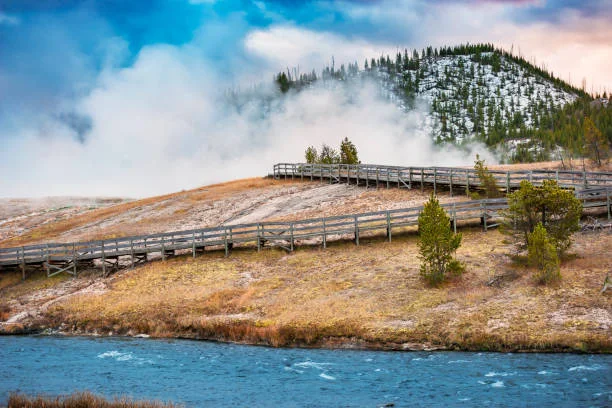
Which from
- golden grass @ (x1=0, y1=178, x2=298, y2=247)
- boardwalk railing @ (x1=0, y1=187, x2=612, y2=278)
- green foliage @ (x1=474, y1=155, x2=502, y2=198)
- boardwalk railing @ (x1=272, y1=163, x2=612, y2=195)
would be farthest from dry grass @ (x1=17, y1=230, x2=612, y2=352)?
golden grass @ (x1=0, y1=178, x2=298, y2=247)

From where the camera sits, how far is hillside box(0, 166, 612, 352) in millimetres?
27484

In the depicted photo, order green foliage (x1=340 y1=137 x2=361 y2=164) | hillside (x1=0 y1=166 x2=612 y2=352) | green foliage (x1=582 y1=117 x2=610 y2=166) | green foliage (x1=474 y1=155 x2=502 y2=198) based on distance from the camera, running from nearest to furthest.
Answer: hillside (x1=0 y1=166 x2=612 y2=352) → green foliage (x1=474 y1=155 x2=502 y2=198) → green foliage (x1=582 y1=117 x2=610 y2=166) → green foliage (x1=340 y1=137 x2=361 y2=164)

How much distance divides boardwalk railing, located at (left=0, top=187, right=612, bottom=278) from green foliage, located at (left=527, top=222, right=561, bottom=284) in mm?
10416

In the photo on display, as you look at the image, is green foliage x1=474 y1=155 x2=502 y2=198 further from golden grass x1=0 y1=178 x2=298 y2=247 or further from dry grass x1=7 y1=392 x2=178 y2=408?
dry grass x1=7 y1=392 x2=178 y2=408

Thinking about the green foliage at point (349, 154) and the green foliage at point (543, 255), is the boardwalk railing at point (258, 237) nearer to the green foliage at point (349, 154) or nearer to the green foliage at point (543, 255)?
the green foliage at point (543, 255)

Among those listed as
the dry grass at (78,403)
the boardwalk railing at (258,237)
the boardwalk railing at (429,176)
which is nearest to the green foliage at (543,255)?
the boardwalk railing at (258,237)

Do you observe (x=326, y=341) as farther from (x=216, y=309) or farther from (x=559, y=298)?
(x=559, y=298)

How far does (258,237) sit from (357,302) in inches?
567

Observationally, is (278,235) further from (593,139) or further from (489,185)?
(593,139)

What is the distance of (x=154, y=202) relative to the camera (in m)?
75.9

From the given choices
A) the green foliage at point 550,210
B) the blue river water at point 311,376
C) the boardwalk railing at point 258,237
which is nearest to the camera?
the blue river water at point 311,376

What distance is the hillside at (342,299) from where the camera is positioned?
27484mm

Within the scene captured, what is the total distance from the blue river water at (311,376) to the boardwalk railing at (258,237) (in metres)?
15.6

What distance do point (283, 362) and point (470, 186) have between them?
31.2 meters
